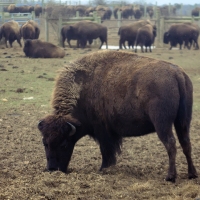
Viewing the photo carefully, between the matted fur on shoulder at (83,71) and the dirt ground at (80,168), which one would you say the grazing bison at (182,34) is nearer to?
the dirt ground at (80,168)

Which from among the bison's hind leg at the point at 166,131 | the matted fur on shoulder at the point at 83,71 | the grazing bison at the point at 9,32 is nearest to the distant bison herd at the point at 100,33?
the grazing bison at the point at 9,32

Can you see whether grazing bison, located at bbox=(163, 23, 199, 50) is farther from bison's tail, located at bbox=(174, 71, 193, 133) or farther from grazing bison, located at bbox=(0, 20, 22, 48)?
bison's tail, located at bbox=(174, 71, 193, 133)

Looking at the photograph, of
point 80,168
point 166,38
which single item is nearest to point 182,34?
point 166,38

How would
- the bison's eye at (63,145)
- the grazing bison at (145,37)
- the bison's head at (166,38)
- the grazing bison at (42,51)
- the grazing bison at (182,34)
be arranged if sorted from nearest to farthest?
the bison's eye at (63,145)
the grazing bison at (42,51)
the grazing bison at (145,37)
the grazing bison at (182,34)
the bison's head at (166,38)

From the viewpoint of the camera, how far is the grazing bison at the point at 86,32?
109ft

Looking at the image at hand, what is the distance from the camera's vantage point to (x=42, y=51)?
24125mm

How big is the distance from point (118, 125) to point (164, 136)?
31.7 inches

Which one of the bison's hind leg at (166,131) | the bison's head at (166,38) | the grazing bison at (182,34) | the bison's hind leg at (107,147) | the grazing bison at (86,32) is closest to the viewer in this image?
the bison's hind leg at (166,131)

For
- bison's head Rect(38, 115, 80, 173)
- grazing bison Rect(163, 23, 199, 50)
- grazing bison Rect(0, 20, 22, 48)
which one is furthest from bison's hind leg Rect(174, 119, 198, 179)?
grazing bison Rect(163, 23, 199, 50)

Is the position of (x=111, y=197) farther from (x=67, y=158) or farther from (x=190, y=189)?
(x=67, y=158)

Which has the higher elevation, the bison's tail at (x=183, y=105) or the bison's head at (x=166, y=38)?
the bison's tail at (x=183, y=105)

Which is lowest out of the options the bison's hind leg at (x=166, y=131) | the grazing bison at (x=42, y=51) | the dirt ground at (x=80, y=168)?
the grazing bison at (x=42, y=51)

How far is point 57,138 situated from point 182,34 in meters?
29.5

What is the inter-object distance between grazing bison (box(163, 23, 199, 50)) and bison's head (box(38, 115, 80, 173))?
1132 inches
